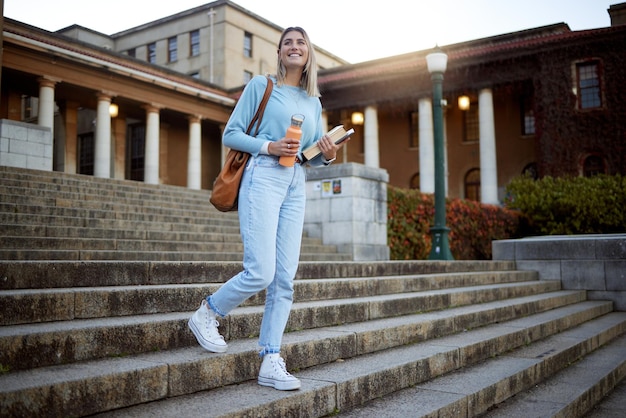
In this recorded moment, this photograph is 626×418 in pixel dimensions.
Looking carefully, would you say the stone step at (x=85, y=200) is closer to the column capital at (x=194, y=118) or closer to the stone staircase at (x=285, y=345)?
the stone staircase at (x=285, y=345)

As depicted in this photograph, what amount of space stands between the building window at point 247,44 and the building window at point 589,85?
2426 centimetres

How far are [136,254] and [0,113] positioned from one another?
990 inches

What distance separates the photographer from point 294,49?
12.2 feet

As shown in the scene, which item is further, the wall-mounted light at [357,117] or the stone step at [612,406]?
the wall-mounted light at [357,117]

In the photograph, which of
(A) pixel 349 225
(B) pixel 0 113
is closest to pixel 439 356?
(A) pixel 349 225

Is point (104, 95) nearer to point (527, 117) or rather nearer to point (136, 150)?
point (136, 150)

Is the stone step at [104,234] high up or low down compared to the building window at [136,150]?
down

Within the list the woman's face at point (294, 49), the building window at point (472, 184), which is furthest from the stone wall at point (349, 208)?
the building window at point (472, 184)

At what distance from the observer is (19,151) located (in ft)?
47.9

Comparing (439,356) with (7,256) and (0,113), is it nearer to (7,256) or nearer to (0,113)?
(7,256)

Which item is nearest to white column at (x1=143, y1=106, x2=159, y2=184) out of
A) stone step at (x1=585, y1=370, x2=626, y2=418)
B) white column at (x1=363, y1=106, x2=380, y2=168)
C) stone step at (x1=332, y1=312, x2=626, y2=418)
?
white column at (x1=363, y1=106, x2=380, y2=168)

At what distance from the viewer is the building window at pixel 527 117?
30031 millimetres

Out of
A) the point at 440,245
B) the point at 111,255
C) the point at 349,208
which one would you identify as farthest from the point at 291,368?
the point at 440,245

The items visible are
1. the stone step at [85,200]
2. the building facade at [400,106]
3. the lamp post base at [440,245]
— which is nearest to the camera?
the stone step at [85,200]
